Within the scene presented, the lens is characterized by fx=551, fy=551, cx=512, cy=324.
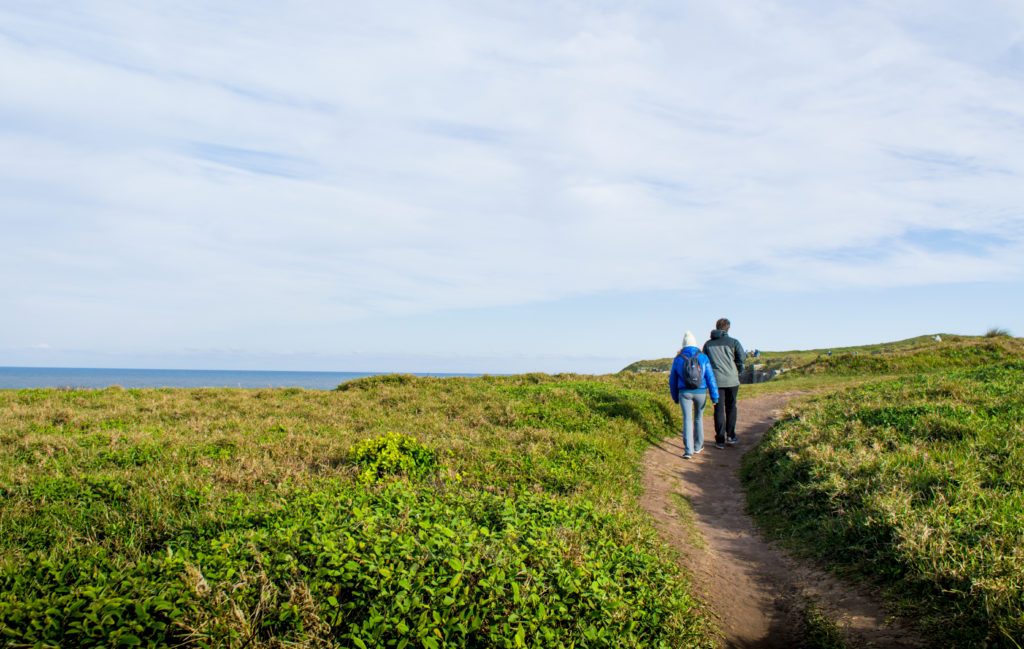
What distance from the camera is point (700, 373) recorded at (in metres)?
13.6

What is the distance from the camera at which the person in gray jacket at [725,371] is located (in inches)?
583

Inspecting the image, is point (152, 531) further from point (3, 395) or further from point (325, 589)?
point (3, 395)

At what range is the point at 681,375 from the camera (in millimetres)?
13766

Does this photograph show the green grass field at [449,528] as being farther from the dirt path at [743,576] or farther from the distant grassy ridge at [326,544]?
the dirt path at [743,576]

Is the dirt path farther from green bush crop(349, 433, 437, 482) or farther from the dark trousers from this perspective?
green bush crop(349, 433, 437, 482)

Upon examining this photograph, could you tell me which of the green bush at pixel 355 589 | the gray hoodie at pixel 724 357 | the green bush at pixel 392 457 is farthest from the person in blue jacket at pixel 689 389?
the green bush at pixel 355 589

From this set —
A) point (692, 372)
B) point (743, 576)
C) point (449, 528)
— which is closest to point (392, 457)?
point (449, 528)

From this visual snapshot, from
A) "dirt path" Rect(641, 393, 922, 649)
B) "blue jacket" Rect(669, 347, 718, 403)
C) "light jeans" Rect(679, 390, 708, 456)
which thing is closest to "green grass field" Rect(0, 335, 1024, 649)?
"dirt path" Rect(641, 393, 922, 649)

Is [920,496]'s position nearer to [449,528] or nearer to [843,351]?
[449,528]

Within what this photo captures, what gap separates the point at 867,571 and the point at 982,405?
784 cm

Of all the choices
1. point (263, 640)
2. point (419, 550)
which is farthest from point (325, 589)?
point (419, 550)

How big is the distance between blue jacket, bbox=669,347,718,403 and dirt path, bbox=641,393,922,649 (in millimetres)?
2308

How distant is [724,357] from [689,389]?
75.5 inches

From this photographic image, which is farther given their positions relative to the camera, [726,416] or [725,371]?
[726,416]
